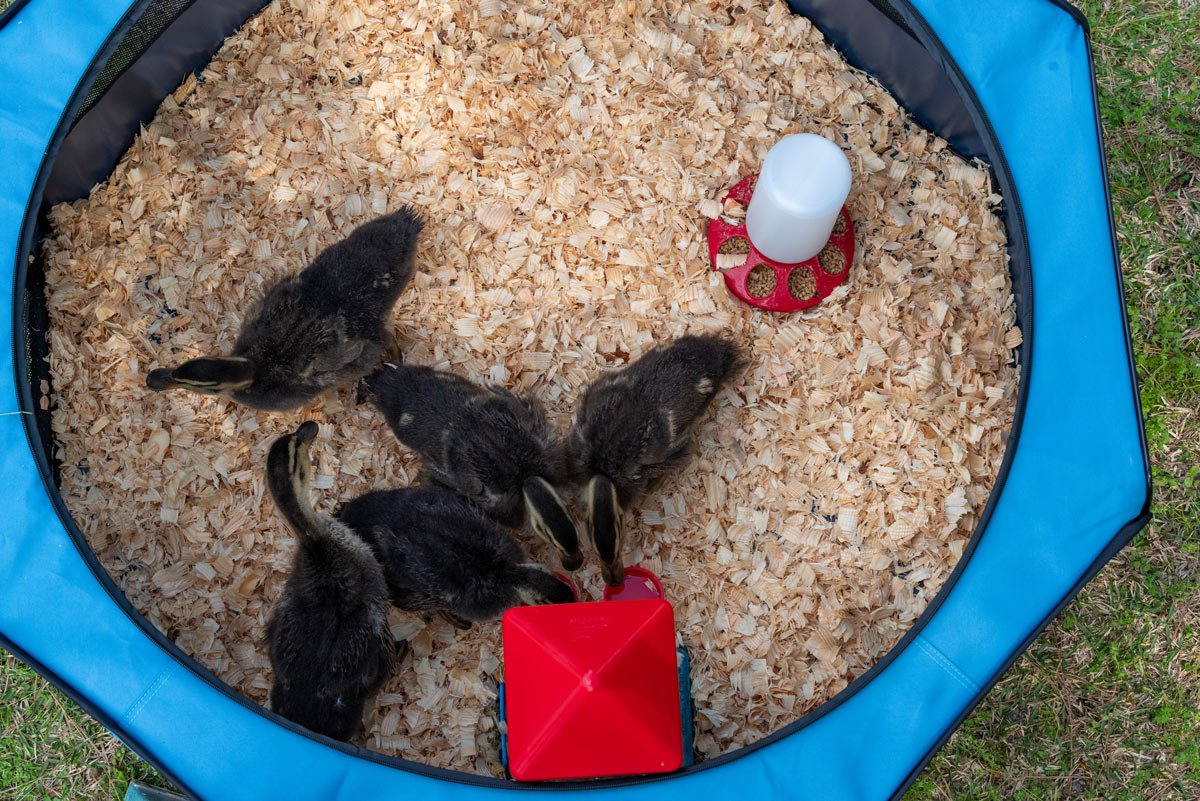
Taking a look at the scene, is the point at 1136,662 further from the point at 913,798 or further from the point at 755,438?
the point at 755,438

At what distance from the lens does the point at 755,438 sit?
3.60m

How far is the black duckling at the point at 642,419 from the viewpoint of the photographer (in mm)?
3254

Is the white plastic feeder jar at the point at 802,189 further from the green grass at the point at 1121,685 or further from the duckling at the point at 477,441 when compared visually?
the green grass at the point at 1121,685

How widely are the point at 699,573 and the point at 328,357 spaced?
1659mm

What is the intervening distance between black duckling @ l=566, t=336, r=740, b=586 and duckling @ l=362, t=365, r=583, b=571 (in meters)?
0.13

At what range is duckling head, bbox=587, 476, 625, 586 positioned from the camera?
3023 millimetres

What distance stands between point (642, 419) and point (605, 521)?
44 cm

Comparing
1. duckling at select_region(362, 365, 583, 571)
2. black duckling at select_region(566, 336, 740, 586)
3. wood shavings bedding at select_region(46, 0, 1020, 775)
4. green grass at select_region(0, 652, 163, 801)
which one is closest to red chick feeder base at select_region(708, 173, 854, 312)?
wood shavings bedding at select_region(46, 0, 1020, 775)

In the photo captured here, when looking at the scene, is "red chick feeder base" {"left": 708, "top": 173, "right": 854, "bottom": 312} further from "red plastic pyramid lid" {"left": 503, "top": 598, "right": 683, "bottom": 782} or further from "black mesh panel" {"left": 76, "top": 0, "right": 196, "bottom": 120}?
"black mesh panel" {"left": 76, "top": 0, "right": 196, "bottom": 120}

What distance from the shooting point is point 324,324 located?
331 centimetres

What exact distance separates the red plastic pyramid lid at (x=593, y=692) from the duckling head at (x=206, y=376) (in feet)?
4.24

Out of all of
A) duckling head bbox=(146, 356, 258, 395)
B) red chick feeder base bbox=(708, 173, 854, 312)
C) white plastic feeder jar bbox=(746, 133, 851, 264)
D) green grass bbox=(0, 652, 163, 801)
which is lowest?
green grass bbox=(0, 652, 163, 801)

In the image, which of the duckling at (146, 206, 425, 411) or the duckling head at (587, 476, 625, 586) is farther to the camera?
the duckling at (146, 206, 425, 411)

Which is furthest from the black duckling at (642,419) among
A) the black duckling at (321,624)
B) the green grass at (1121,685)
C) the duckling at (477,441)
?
the green grass at (1121,685)
